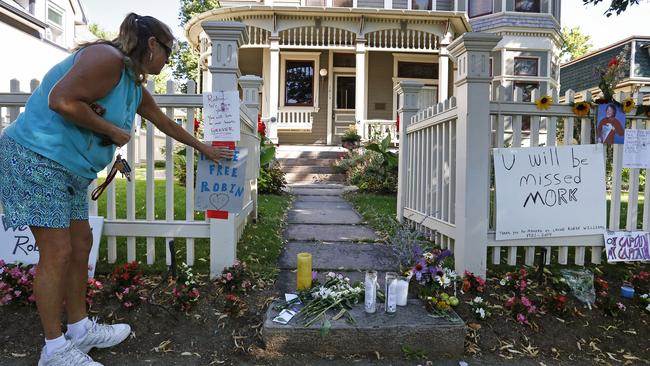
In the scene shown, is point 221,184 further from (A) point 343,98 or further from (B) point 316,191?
(A) point 343,98

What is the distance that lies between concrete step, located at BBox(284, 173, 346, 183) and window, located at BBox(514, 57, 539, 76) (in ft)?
29.4

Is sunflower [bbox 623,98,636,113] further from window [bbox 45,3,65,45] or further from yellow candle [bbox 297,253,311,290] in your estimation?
window [bbox 45,3,65,45]

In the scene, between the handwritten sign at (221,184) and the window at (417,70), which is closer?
the handwritten sign at (221,184)

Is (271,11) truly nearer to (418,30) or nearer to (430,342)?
(418,30)

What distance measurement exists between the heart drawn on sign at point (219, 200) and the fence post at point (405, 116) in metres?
2.52

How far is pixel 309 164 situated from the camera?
34.5ft

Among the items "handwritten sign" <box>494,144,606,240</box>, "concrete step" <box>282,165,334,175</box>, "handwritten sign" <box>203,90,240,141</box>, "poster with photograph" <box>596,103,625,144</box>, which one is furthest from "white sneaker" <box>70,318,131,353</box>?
"concrete step" <box>282,165,334,175</box>

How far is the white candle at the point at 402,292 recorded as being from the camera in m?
2.41

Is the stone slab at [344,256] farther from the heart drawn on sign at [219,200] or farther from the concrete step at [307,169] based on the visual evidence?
the concrete step at [307,169]

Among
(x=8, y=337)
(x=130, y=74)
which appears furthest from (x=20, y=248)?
(x=130, y=74)

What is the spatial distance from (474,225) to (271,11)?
35.5 ft

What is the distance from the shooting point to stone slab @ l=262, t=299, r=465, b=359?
2152mm

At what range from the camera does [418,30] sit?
1280 centimetres

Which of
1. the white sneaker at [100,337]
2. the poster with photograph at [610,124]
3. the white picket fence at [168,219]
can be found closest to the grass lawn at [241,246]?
the white picket fence at [168,219]
